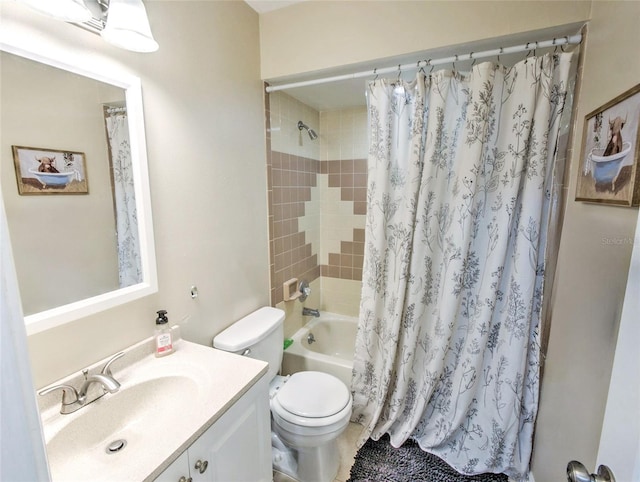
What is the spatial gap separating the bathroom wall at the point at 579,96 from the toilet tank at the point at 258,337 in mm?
1216

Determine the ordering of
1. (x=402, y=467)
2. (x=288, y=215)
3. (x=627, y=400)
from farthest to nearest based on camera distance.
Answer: (x=288, y=215)
(x=402, y=467)
(x=627, y=400)

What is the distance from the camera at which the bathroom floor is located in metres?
1.57

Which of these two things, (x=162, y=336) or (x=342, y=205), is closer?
(x=162, y=336)

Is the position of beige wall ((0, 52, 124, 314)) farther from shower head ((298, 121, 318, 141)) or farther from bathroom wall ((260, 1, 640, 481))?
shower head ((298, 121, 318, 141))

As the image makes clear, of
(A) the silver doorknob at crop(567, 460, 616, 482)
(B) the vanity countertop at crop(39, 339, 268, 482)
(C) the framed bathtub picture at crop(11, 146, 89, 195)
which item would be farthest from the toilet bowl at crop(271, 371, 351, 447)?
(C) the framed bathtub picture at crop(11, 146, 89, 195)

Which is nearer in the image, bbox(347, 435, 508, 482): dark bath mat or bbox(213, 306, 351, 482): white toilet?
bbox(213, 306, 351, 482): white toilet

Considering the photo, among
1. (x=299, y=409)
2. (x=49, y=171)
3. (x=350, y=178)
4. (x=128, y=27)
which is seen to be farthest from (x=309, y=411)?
(x=350, y=178)

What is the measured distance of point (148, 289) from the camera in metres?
1.21

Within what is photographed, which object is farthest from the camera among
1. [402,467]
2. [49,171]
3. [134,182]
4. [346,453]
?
[346,453]

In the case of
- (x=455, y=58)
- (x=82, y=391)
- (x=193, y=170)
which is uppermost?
(x=455, y=58)

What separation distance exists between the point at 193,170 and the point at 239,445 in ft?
3.72

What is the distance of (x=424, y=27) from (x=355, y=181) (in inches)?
50.3

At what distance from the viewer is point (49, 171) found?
0.92 m

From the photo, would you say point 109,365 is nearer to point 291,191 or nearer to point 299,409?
point 299,409
